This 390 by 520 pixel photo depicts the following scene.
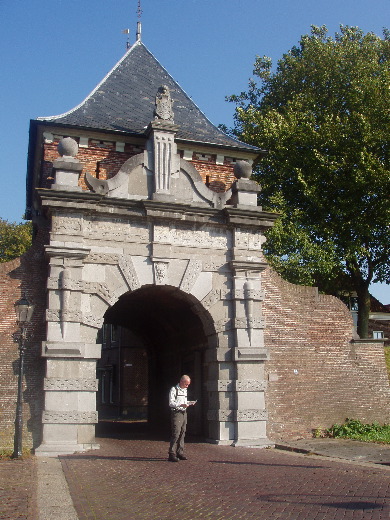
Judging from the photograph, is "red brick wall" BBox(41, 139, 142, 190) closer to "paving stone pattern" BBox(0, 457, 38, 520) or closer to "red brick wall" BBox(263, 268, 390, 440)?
"red brick wall" BBox(263, 268, 390, 440)

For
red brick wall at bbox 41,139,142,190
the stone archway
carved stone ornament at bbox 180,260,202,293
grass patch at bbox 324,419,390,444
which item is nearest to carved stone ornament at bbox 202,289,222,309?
the stone archway

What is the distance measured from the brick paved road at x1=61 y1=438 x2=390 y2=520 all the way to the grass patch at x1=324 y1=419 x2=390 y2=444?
3462mm

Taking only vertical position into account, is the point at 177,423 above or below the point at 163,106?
below

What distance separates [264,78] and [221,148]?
59.0 ft

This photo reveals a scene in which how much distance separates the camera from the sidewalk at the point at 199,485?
262 inches

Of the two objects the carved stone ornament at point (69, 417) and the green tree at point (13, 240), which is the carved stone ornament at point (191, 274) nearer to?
the carved stone ornament at point (69, 417)

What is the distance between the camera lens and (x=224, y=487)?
Answer: 807 cm

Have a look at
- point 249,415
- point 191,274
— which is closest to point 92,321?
point 191,274

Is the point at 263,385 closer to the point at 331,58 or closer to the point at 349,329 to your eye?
the point at 349,329

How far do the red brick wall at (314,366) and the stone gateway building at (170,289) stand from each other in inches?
1.4

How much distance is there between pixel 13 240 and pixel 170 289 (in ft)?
81.1

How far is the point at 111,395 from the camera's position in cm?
3425

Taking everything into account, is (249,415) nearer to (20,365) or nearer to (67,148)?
(20,365)

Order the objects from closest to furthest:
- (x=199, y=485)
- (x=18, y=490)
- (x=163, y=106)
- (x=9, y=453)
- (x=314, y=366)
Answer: (x=18, y=490) < (x=199, y=485) < (x=9, y=453) < (x=163, y=106) < (x=314, y=366)
